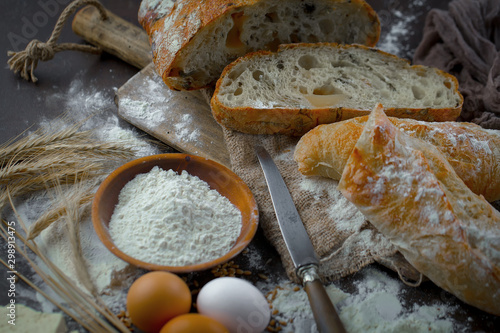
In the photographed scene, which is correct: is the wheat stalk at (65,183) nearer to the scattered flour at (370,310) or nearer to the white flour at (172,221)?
the white flour at (172,221)

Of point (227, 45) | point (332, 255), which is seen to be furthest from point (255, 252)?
point (227, 45)

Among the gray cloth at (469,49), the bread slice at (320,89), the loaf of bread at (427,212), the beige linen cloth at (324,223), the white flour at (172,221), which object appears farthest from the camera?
the gray cloth at (469,49)

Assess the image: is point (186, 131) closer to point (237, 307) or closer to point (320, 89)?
point (320, 89)

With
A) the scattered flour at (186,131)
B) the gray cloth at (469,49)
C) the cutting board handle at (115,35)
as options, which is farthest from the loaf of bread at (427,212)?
the cutting board handle at (115,35)

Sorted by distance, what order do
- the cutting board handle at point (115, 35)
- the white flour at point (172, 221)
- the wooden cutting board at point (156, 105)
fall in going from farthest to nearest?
the cutting board handle at point (115, 35), the wooden cutting board at point (156, 105), the white flour at point (172, 221)

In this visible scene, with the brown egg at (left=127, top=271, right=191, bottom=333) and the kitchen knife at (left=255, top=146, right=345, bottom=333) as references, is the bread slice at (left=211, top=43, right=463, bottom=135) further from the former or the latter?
the brown egg at (left=127, top=271, right=191, bottom=333)

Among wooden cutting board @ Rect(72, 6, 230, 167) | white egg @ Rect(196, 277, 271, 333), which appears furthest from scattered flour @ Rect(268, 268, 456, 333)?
A: wooden cutting board @ Rect(72, 6, 230, 167)

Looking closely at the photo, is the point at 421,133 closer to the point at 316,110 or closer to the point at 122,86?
the point at 316,110

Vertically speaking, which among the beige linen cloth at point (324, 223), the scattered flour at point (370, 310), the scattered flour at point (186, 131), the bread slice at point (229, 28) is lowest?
the scattered flour at point (370, 310)
